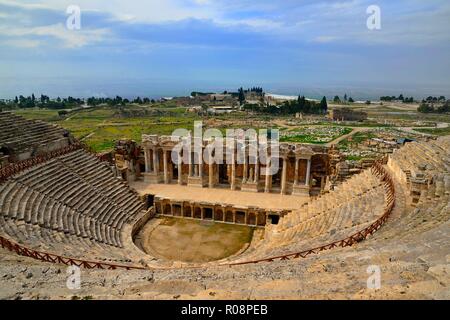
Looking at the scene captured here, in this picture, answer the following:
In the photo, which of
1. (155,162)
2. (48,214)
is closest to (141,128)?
(155,162)

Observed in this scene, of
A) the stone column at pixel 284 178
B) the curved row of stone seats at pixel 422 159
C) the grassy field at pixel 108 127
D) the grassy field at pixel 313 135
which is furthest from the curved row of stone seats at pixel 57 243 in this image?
the grassy field at pixel 313 135

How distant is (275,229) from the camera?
2355cm

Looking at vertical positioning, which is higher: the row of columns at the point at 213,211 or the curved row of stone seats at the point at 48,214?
the curved row of stone seats at the point at 48,214

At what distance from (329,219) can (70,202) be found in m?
16.2

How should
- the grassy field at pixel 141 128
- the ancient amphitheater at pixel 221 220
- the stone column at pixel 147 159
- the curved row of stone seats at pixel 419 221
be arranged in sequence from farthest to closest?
the grassy field at pixel 141 128
the stone column at pixel 147 159
the curved row of stone seats at pixel 419 221
the ancient amphitheater at pixel 221 220

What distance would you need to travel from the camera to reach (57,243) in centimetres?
1585

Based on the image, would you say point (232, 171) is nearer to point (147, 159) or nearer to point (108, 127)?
point (147, 159)

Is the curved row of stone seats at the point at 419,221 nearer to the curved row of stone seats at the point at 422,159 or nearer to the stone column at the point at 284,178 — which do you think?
the curved row of stone seats at the point at 422,159

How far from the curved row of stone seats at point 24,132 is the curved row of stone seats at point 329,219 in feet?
57.4

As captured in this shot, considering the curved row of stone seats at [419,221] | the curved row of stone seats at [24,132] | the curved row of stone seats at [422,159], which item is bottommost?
the curved row of stone seats at [419,221]

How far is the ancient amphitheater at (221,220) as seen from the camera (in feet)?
26.9
